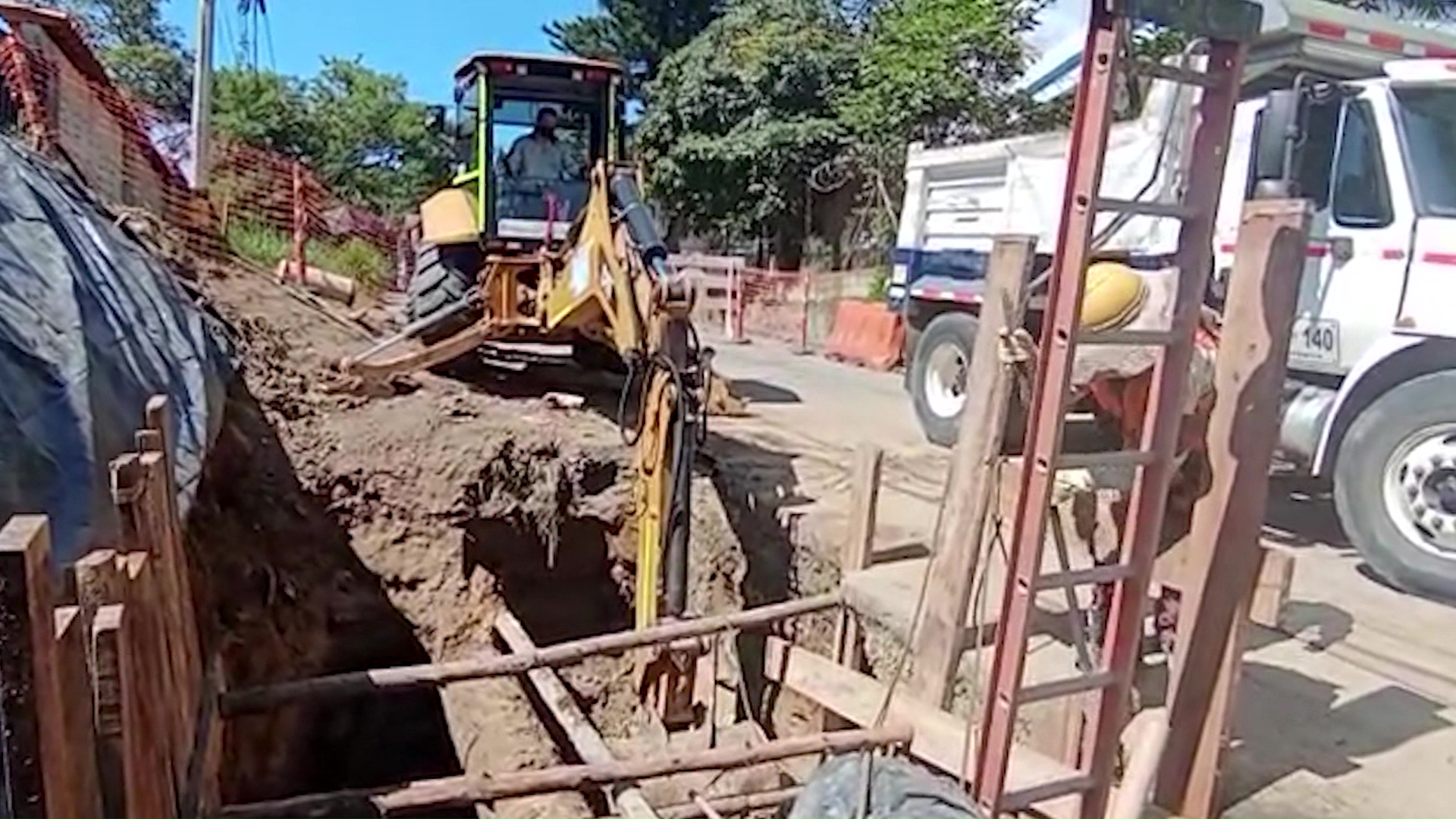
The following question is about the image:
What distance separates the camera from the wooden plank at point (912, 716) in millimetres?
3104

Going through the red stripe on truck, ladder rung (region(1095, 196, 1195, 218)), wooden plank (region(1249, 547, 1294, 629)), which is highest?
the red stripe on truck

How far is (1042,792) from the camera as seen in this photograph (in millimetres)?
2975

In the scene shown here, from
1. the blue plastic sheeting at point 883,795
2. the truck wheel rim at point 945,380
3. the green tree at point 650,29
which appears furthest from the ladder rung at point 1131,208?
the green tree at point 650,29

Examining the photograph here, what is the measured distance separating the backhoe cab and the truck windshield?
205 inches

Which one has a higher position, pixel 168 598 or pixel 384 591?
pixel 168 598

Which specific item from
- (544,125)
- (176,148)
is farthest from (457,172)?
(176,148)

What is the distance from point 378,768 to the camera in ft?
22.2

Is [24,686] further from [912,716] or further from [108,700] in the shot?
[912,716]

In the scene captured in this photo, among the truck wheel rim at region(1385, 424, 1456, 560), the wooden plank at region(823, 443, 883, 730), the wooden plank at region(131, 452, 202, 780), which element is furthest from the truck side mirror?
the wooden plank at region(131, 452, 202, 780)

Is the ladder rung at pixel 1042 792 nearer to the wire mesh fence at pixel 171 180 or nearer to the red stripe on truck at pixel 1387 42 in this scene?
the red stripe on truck at pixel 1387 42

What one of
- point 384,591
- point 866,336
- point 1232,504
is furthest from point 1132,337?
point 866,336

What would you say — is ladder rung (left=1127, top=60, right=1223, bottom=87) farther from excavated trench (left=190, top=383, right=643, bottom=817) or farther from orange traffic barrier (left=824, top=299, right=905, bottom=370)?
orange traffic barrier (left=824, top=299, right=905, bottom=370)

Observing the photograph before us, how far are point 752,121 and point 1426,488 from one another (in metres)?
16.4

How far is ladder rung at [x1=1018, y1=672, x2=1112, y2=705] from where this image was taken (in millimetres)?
2832
